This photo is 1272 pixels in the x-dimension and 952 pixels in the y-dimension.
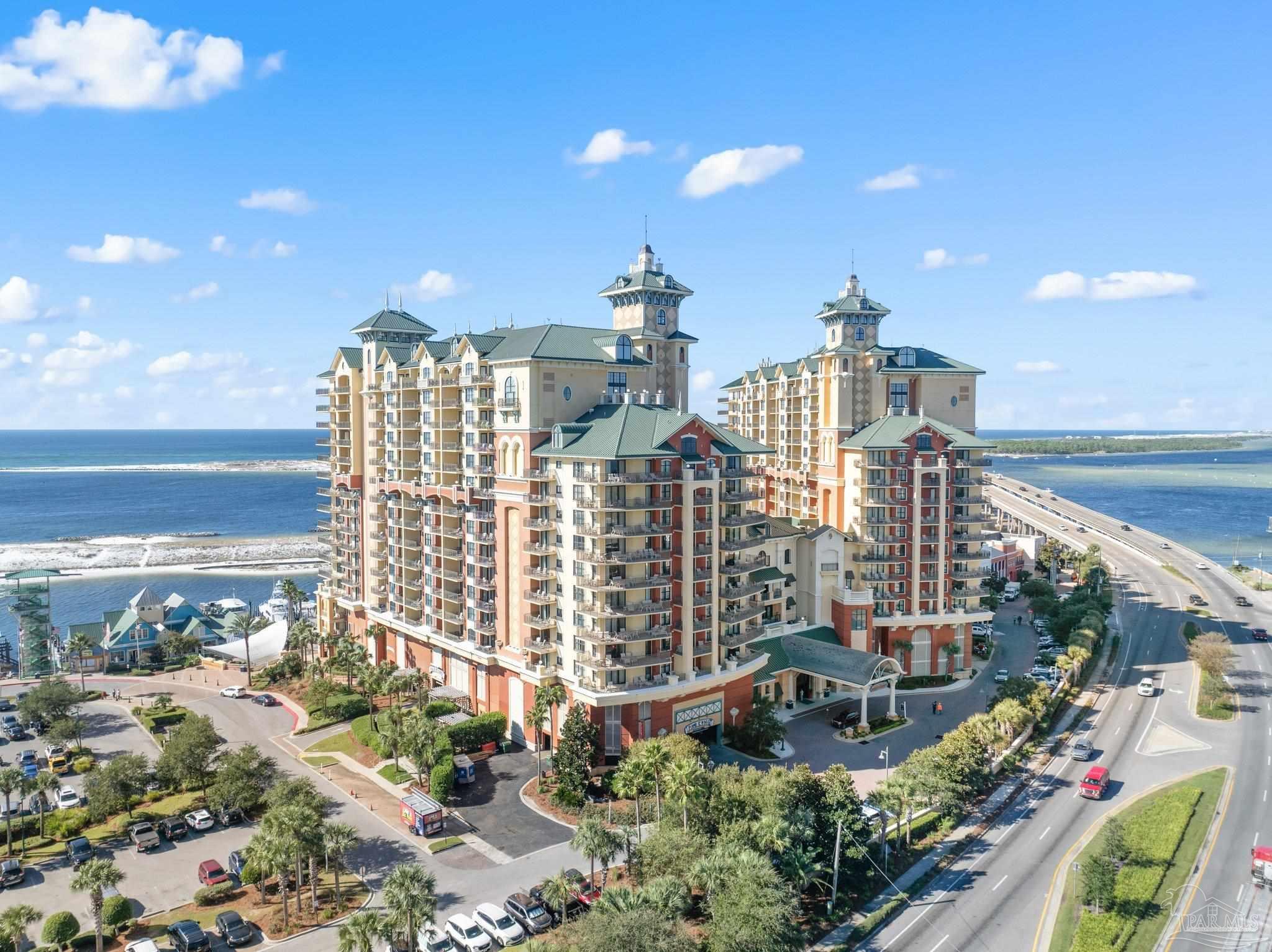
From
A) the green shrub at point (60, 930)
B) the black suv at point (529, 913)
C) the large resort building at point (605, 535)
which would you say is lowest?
the black suv at point (529, 913)

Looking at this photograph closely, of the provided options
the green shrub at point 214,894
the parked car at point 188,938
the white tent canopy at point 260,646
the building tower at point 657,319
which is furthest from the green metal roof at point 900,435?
the white tent canopy at point 260,646

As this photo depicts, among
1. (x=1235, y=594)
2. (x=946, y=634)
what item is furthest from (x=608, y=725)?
(x=1235, y=594)

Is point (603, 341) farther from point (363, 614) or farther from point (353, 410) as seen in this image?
point (363, 614)

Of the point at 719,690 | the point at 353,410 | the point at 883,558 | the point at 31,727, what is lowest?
the point at 31,727

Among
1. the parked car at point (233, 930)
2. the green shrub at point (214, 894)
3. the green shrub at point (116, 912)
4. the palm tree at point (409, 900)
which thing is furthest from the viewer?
the green shrub at point (214, 894)

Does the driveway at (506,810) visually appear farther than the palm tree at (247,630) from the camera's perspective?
No

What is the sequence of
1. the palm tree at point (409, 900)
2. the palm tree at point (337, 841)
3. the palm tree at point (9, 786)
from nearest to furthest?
the palm tree at point (409, 900), the palm tree at point (337, 841), the palm tree at point (9, 786)

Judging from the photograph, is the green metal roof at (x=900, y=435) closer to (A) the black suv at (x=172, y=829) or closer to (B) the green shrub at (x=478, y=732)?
(B) the green shrub at (x=478, y=732)

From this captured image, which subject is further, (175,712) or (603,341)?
(175,712)
